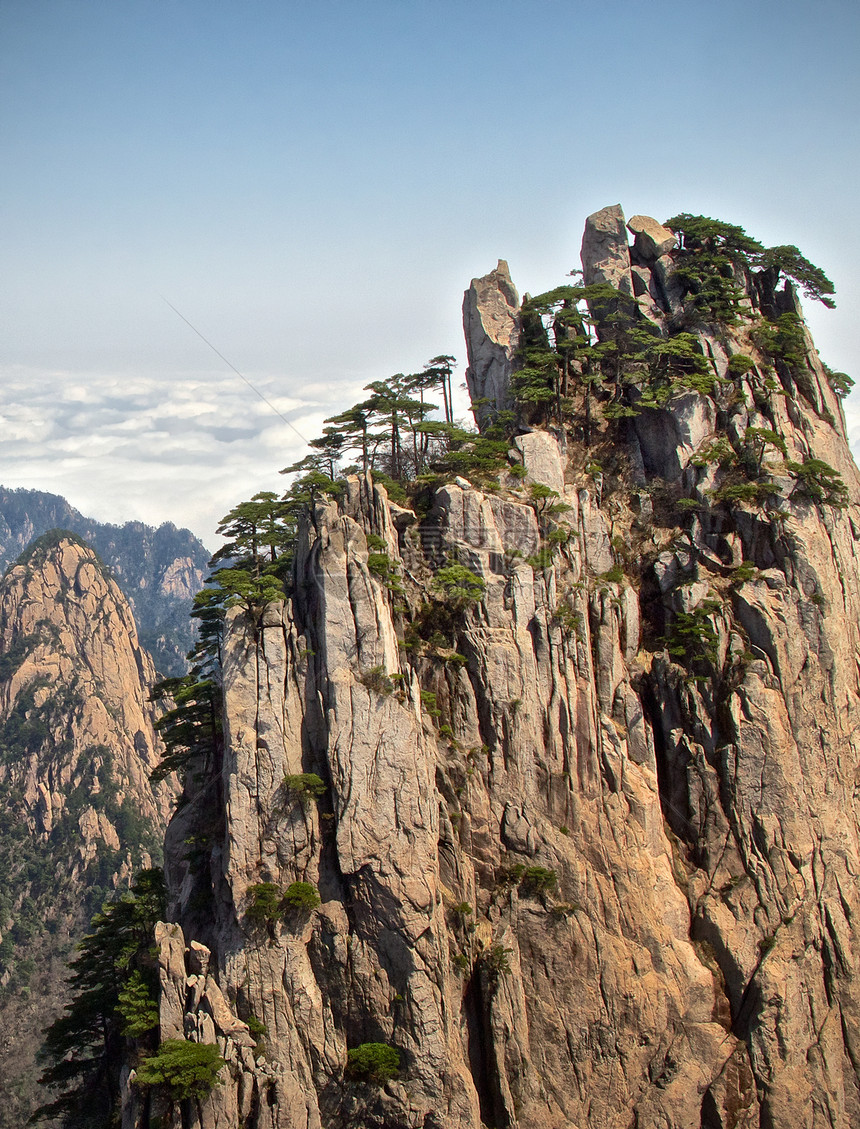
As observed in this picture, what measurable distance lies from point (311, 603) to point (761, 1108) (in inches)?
1125

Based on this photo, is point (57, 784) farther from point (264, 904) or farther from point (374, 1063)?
point (374, 1063)

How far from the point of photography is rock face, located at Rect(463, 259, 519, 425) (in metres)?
53.1

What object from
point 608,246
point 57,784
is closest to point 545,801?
point 608,246

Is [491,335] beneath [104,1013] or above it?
above

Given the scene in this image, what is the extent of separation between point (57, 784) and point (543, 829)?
141102 millimetres

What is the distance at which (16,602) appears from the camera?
190 meters

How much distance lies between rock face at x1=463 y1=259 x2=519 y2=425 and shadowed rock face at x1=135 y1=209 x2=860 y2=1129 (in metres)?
7.09

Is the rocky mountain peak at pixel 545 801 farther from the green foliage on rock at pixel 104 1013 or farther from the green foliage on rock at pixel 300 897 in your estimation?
the green foliage on rock at pixel 104 1013

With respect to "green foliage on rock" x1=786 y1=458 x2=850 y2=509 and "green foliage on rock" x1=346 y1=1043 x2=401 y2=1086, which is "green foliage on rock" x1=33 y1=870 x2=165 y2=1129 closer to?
"green foliage on rock" x1=346 y1=1043 x2=401 y2=1086

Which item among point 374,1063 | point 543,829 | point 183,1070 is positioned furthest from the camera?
point 543,829

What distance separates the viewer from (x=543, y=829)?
40000 millimetres

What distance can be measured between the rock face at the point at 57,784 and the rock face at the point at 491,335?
8405cm

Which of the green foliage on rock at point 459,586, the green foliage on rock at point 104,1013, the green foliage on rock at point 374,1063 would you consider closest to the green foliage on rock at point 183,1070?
the green foliage on rock at point 374,1063

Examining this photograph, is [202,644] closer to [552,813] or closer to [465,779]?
[465,779]
